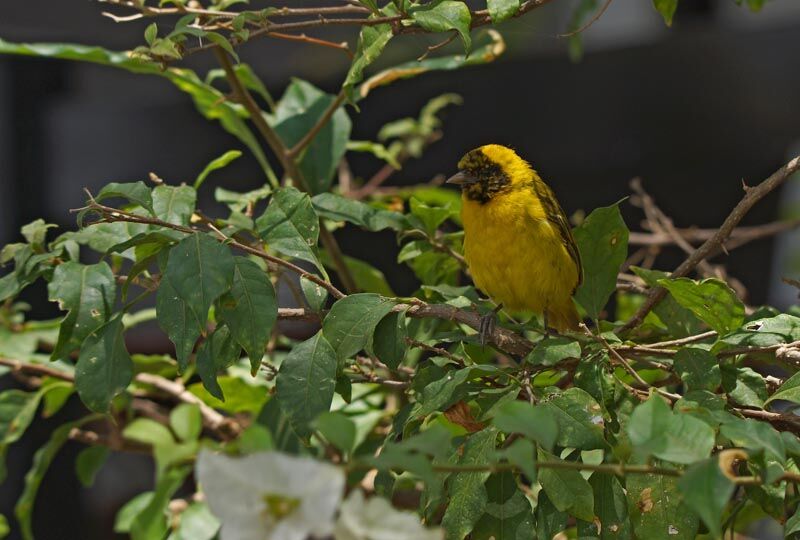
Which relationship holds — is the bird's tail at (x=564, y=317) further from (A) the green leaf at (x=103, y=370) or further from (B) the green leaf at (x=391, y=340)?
(A) the green leaf at (x=103, y=370)

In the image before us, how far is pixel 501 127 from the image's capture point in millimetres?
3404

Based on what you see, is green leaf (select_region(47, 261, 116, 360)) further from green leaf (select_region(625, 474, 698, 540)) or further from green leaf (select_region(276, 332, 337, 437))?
green leaf (select_region(625, 474, 698, 540))

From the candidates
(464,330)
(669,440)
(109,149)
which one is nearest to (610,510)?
(669,440)

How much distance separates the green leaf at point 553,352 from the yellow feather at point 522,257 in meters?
0.69

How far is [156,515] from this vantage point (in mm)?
1473

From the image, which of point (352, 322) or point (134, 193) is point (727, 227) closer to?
point (352, 322)

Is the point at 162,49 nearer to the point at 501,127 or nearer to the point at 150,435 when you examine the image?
the point at 150,435

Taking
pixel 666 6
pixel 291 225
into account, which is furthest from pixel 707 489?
pixel 666 6

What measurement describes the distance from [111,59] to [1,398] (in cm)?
58

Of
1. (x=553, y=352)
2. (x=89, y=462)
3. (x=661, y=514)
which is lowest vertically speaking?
(x=89, y=462)

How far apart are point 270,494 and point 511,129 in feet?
9.46

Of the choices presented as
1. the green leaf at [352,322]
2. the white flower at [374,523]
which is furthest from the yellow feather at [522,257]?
the white flower at [374,523]

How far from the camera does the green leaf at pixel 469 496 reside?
91 centimetres

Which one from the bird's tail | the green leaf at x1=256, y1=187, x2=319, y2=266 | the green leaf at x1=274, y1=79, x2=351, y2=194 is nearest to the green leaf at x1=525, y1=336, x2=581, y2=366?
the green leaf at x1=256, y1=187, x2=319, y2=266
